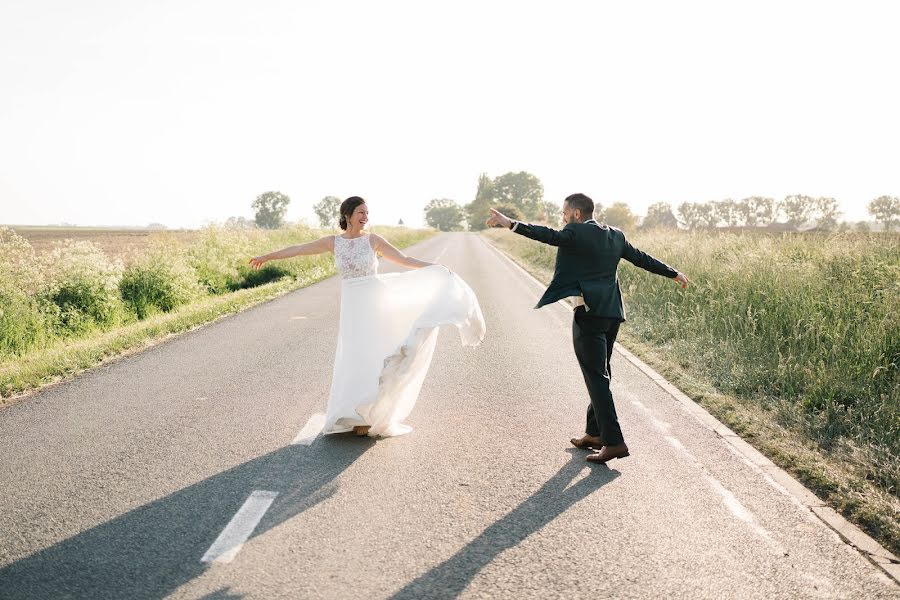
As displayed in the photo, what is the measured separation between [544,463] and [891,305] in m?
5.37

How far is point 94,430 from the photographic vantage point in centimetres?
575

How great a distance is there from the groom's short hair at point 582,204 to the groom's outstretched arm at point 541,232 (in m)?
0.21

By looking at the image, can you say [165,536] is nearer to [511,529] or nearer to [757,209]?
[511,529]

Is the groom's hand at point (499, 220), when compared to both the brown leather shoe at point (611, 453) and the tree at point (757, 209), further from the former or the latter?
the tree at point (757, 209)

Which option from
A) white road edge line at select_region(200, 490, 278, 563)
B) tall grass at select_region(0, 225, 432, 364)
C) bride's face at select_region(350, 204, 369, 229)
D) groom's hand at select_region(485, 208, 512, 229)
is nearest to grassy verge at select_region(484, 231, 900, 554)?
groom's hand at select_region(485, 208, 512, 229)

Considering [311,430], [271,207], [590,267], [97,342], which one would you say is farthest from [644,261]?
[271,207]

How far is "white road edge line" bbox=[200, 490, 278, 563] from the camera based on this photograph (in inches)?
137

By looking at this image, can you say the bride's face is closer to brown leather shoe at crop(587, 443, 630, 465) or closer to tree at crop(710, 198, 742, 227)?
brown leather shoe at crop(587, 443, 630, 465)

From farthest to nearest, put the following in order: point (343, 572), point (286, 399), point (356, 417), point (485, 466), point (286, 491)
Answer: point (286, 399) → point (356, 417) → point (485, 466) → point (286, 491) → point (343, 572)

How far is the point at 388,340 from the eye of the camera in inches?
219

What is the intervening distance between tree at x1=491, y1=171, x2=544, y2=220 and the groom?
559 ft

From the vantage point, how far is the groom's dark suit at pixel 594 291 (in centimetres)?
495

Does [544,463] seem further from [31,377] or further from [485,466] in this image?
[31,377]

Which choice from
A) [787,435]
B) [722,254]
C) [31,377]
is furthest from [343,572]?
[722,254]
